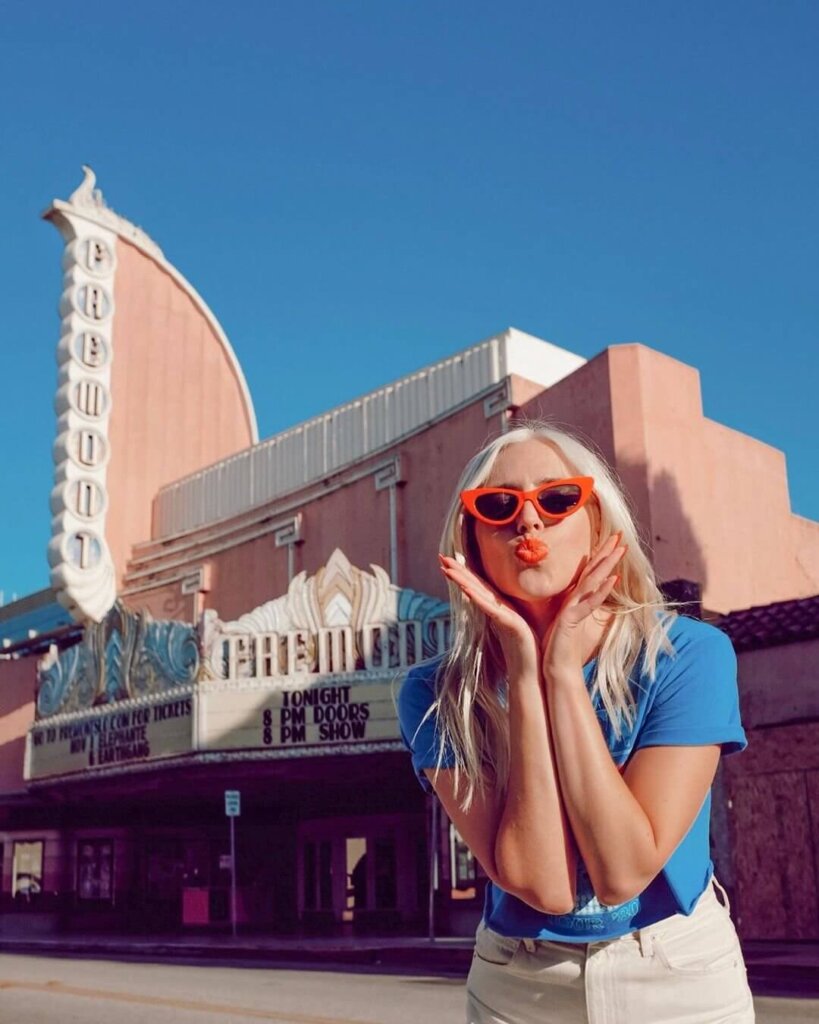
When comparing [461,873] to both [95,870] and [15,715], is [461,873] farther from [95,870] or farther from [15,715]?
[15,715]

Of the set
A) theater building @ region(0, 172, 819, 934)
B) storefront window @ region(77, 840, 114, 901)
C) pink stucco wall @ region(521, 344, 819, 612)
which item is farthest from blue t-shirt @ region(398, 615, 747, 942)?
storefront window @ region(77, 840, 114, 901)

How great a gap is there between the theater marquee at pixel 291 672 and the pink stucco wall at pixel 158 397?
26.8 ft

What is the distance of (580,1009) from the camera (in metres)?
1.61

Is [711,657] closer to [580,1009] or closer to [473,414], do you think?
[580,1009]

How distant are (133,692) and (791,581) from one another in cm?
1237

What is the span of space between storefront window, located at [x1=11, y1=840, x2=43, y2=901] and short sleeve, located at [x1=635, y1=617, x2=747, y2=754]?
93.4ft

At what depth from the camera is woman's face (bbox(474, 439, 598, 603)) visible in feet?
5.39

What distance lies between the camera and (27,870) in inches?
1091

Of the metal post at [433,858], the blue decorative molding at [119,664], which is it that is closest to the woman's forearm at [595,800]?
the metal post at [433,858]

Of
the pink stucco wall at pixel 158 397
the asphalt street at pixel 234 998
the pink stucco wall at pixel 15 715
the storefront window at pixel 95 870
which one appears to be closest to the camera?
the asphalt street at pixel 234 998

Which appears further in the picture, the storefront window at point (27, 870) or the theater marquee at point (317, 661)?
the storefront window at point (27, 870)

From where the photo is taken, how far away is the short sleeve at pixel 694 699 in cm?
161

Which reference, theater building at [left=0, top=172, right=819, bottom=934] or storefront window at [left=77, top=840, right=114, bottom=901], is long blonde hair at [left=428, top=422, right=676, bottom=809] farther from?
storefront window at [left=77, top=840, right=114, bottom=901]

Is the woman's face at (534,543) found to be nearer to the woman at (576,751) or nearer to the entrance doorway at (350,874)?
the woman at (576,751)
